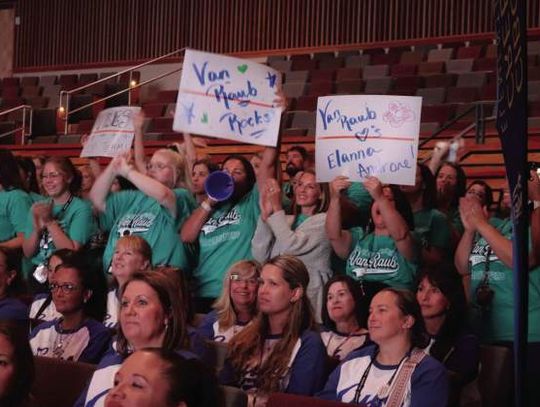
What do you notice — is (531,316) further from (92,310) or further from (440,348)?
(92,310)

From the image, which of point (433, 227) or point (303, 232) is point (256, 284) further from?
point (433, 227)

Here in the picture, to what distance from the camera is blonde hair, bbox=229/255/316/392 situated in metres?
3.10

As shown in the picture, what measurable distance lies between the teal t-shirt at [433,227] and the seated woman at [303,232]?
40 cm

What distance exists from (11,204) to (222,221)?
1294 mm

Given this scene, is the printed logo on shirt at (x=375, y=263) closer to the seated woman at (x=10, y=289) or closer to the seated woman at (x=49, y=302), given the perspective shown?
the seated woman at (x=49, y=302)

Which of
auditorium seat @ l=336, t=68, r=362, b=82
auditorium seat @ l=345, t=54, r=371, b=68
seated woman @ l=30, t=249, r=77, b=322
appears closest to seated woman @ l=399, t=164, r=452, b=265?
seated woman @ l=30, t=249, r=77, b=322

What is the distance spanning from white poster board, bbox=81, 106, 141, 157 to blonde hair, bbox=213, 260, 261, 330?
56.7 inches

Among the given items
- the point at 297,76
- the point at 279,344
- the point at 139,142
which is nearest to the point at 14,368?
the point at 279,344

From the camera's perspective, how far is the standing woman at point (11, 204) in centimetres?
482

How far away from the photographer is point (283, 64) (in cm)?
1116

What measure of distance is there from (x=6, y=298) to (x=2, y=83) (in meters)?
9.66

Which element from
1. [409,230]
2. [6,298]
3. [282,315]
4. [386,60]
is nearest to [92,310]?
[6,298]

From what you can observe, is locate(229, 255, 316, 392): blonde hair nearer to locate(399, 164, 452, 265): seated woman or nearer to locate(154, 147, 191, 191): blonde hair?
locate(399, 164, 452, 265): seated woman

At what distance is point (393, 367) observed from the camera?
284 cm
